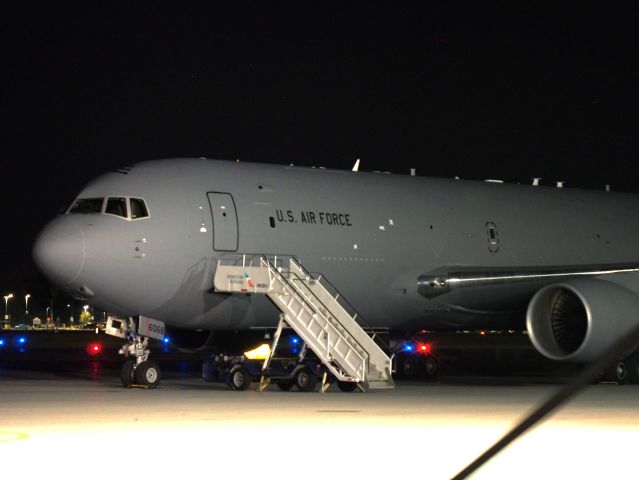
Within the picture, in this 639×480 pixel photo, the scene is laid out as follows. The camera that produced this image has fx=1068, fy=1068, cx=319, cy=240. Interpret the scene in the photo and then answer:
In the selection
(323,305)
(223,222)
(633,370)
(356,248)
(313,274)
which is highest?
(223,222)

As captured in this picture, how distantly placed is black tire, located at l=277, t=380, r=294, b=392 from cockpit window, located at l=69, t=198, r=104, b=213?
4.23 m

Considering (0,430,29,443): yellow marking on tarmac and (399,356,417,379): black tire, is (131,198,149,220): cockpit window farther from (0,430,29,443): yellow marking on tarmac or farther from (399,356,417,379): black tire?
(399,356,417,379): black tire

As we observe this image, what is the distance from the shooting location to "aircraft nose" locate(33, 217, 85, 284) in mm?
17141

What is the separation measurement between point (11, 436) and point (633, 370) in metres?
14.5

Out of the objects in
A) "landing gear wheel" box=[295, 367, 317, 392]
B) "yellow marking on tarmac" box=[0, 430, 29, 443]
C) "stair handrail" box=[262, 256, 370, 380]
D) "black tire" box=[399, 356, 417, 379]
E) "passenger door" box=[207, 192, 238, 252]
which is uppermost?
"passenger door" box=[207, 192, 238, 252]

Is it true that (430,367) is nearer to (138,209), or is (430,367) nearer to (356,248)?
(356,248)

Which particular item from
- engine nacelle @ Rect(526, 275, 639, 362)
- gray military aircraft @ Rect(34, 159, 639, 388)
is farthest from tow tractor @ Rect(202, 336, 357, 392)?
engine nacelle @ Rect(526, 275, 639, 362)

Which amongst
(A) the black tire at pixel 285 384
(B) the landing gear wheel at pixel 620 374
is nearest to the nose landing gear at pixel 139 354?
(A) the black tire at pixel 285 384

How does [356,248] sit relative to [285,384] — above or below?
above

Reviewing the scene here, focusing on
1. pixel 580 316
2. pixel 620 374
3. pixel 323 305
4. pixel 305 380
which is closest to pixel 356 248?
pixel 323 305

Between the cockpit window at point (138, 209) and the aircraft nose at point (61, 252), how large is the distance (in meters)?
0.95

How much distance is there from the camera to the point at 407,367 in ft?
76.2

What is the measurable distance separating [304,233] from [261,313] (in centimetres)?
164

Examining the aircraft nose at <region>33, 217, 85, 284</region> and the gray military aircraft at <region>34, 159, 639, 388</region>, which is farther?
→ the gray military aircraft at <region>34, 159, 639, 388</region>
